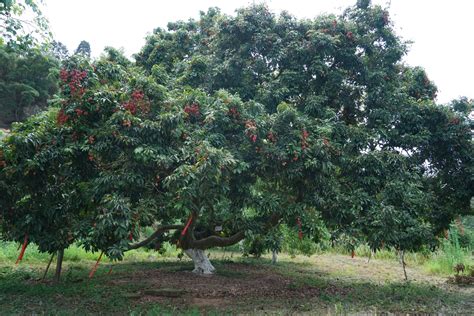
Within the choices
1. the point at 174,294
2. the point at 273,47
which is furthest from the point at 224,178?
the point at 273,47

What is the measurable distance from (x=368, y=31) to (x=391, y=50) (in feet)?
2.27

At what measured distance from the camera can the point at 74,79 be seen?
622 cm

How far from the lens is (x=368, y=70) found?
8.91 metres

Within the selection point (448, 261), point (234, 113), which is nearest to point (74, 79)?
point (234, 113)

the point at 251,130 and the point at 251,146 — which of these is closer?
the point at 251,130

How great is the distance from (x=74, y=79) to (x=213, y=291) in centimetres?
492

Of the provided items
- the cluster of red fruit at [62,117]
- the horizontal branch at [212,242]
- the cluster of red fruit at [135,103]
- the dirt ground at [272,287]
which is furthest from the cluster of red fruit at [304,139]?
the cluster of red fruit at [62,117]

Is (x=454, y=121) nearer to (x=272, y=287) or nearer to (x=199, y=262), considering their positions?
(x=272, y=287)

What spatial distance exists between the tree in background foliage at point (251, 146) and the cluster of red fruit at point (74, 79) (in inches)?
1.2

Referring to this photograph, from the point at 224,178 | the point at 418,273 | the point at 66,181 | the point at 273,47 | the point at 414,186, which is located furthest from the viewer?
the point at 418,273

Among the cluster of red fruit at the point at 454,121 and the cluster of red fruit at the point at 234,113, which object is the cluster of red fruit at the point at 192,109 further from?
the cluster of red fruit at the point at 454,121

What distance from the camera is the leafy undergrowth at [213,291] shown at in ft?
23.6

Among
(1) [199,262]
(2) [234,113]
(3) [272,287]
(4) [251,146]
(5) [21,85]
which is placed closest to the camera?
(2) [234,113]

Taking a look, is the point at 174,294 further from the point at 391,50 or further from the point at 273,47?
the point at 391,50
